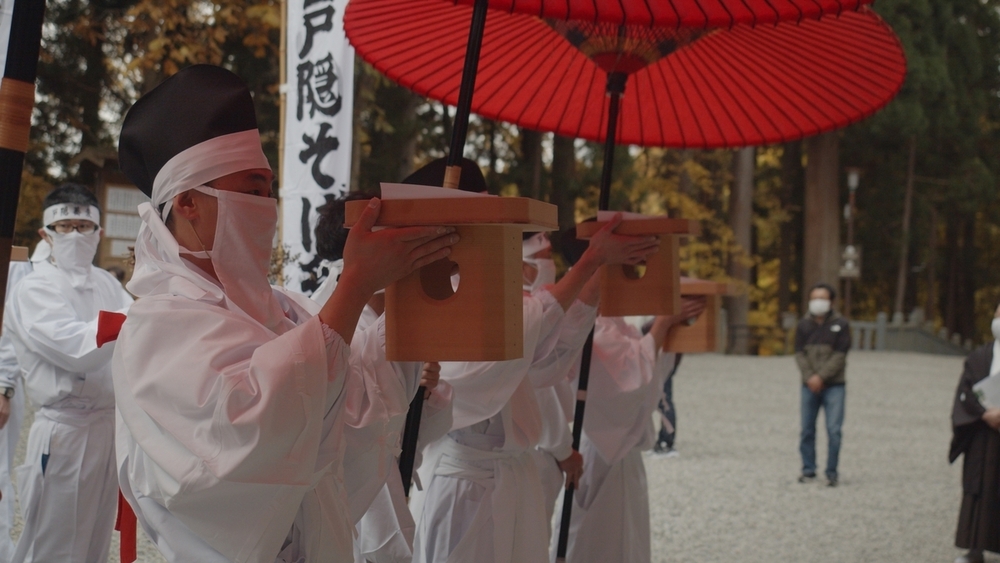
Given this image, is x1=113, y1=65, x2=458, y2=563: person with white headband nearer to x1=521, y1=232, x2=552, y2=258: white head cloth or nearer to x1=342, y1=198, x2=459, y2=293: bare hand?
x1=342, y1=198, x2=459, y2=293: bare hand

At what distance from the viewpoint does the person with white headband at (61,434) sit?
454 centimetres

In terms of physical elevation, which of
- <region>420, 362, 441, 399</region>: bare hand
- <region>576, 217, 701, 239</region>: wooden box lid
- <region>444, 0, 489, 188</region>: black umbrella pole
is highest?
<region>444, 0, 489, 188</region>: black umbrella pole

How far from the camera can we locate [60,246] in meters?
4.91

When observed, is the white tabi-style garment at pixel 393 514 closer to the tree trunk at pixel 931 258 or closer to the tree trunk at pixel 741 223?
the tree trunk at pixel 741 223

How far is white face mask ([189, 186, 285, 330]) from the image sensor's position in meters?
1.95

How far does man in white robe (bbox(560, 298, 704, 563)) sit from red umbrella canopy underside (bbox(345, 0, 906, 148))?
140cm

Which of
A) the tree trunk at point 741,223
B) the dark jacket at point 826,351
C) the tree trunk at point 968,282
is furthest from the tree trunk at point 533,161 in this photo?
the tree trunk at point 968,282

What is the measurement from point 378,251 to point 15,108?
0.68 metres

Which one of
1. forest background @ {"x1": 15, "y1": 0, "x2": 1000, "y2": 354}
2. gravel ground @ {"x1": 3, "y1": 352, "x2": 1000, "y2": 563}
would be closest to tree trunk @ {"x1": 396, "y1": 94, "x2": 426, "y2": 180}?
forest background @ {"x1": 15, "y1": 0, "x2": 1000, "y2": 354}

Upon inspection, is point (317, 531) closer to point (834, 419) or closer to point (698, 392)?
point (834, 419)

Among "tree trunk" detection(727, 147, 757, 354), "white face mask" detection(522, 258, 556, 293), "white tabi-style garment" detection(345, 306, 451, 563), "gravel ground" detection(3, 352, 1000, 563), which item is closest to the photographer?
"white tabi-style garment" detection(345, 306, 451, 563)

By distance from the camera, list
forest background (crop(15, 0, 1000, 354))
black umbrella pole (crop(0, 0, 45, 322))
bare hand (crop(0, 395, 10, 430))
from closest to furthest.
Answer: black umbrella pole (crop(0, 0, 45, 322)) → bare hand (crop(0, 395, 10, 430)) → forest background (crop(15, 0, 1000, 354))

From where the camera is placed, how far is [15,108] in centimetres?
133

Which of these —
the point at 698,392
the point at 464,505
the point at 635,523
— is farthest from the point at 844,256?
the point at 464,505
